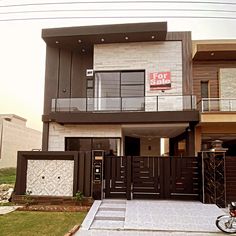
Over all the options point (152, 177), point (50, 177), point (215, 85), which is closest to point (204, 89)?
point (215, 85)

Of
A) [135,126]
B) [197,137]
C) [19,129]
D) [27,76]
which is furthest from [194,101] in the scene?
[19,129]

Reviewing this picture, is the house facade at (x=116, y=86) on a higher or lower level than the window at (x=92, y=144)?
higher

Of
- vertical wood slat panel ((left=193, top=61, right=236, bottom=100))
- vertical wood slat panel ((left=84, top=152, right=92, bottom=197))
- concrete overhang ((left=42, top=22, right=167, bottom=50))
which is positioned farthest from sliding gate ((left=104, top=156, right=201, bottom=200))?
concrete overhang ((left=42, top=22, right=167, bottom=50))

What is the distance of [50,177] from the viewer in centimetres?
992

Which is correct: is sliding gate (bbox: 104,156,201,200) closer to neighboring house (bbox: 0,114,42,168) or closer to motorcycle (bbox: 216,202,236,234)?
motorcycle (bbox: 216,202,236,234)

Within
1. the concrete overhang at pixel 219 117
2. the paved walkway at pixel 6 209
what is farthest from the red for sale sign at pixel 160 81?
the paved walkway at pixel 6 209

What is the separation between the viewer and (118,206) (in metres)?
8.94

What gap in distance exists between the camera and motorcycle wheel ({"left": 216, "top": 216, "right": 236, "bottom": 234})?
22.0ft

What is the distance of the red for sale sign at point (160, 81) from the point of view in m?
14.6

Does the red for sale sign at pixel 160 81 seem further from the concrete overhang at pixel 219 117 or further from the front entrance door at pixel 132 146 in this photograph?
the front entrance door at pixel 132 146

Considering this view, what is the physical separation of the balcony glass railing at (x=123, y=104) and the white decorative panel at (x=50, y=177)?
14.8 feet

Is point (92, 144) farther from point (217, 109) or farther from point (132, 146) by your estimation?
point (217, 109)

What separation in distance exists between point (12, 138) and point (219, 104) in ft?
76.1

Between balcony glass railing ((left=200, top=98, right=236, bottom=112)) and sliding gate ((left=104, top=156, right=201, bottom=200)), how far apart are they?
4.21 metres
